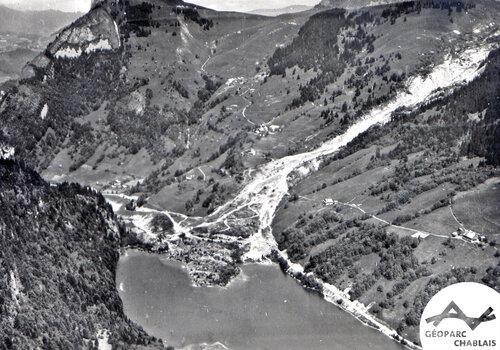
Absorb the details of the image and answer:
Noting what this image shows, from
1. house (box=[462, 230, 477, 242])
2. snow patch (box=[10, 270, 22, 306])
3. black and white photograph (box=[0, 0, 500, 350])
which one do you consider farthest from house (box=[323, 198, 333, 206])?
snow patch (box=[10, 270, 22, 306])

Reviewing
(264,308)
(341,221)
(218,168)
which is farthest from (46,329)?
(218,168)

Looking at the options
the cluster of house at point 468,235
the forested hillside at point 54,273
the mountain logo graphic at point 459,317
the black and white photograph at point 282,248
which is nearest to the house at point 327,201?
the black and white photograph at point 282,248

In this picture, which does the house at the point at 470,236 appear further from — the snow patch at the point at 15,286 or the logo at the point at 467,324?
the snow patch at the point at 15,286

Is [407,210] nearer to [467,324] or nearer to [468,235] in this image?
[468,235]

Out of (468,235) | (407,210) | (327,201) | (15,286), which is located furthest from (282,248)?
(15,286)

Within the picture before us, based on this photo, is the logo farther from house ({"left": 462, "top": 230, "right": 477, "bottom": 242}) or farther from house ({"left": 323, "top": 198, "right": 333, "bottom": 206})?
house ({"left": 323, "top": 198, "right": 333, "bottom": 206})

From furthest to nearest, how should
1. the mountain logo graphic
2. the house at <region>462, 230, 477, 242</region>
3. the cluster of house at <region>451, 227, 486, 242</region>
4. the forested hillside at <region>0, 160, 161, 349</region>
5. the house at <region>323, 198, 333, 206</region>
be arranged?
the house at <region>323, 198, 333, 206</region> → the house at <region>462, 230, 477, 242</region> → the cluster of house at <region>451, 227, 486, 242</region> → the forested hillside at <region>0, 160, 161, 349</region> → the mountain logo graphic
